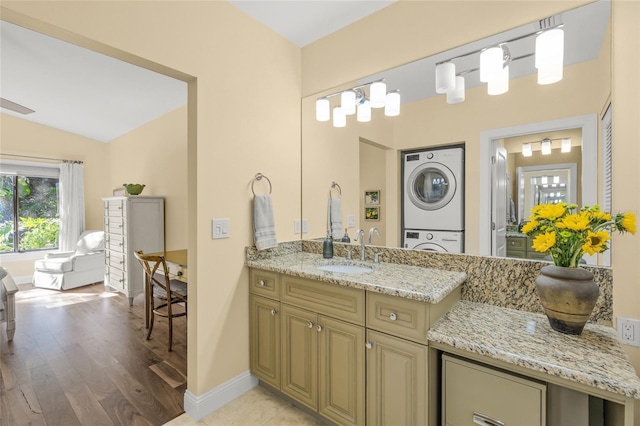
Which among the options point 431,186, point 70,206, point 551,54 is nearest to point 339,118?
point 431,186

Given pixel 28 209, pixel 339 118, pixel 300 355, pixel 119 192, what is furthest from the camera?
pixel 119 192

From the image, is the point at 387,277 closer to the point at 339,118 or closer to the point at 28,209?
the point at 339,118

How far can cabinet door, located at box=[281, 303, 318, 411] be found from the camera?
5.50 feet

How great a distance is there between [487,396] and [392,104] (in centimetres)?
165

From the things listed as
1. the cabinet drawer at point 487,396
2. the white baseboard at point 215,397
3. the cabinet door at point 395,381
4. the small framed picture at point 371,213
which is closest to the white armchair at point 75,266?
the white baseboard at point 215,397

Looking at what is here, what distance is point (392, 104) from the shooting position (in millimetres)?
1932

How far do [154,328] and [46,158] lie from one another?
4482 mm

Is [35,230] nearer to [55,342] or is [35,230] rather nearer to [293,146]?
[55,342]

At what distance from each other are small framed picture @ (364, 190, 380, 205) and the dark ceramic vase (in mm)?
1055

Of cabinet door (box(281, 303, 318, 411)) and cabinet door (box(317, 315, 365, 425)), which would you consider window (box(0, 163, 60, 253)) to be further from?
cabinet door (box(317, 315, 365, 425))

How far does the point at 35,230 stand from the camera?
5.50 meters

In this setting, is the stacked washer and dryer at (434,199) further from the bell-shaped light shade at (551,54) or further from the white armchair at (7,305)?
the white armchair at (7,305)

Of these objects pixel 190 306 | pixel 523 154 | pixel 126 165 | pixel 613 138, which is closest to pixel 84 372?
pixel 190 306

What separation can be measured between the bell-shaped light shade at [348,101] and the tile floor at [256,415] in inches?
81.2
